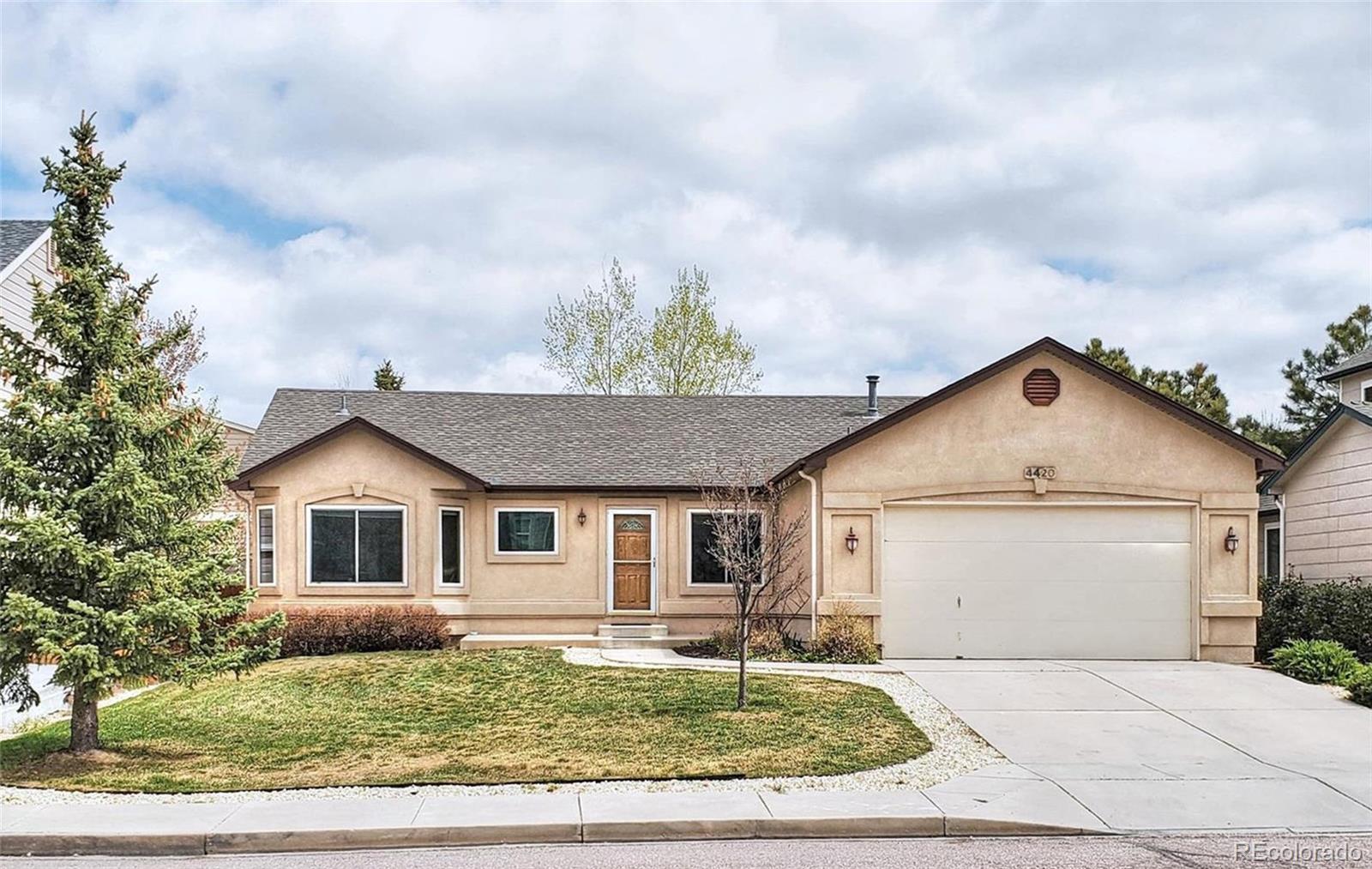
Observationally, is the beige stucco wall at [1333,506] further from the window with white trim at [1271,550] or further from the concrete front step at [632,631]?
the concrete front step at [632,631]

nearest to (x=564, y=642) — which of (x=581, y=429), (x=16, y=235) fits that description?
(x=581, y=429)

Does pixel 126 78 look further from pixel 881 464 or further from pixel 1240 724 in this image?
pixel 1240 724

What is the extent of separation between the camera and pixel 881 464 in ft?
58.9

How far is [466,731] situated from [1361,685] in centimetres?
1097

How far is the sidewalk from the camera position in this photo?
847 cm

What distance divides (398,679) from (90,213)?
711 cm

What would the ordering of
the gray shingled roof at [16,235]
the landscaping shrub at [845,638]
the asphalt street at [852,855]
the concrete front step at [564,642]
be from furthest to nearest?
the gray shingled roof at [16,235] < the concrete front step at [564,642] < the landscaping shrub at [845,638] < the asphalt street at [852,855]

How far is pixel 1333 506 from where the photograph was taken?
1950cm

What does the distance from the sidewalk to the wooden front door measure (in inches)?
457

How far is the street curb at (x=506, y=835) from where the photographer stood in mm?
8422

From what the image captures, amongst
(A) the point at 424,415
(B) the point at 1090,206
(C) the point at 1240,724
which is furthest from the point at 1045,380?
(A) the point at 424,415

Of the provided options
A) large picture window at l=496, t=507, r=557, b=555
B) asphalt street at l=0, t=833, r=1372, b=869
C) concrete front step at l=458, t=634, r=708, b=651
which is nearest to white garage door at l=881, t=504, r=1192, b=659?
concrete front step at l=458, t=634, r=708, b=651

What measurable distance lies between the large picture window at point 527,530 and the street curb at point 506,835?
12.6 meters

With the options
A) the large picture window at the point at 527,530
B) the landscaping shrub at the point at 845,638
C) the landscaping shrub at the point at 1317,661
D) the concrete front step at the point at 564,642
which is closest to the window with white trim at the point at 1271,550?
the landscaping shrub at the point at 1317,661
